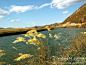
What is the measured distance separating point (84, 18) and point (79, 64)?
435ft

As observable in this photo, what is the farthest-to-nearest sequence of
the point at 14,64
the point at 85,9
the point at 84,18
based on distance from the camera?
the point at 85,9 → the point at 84,18 → the point at 14,64

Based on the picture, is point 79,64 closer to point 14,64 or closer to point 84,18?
point 14,64

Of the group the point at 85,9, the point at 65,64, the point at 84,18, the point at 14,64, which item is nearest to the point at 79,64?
the point at 65,64

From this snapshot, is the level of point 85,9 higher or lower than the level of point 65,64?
higher

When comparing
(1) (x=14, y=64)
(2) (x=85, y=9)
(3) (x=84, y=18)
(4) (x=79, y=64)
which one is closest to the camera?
(4) (x=79, y=64)

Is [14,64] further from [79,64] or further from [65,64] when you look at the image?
[79,64]

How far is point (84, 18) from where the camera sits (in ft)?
391

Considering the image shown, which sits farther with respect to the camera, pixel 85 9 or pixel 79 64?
pixel 85 9

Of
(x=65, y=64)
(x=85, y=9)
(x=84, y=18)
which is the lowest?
(x=65, y=64)

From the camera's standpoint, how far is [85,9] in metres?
136

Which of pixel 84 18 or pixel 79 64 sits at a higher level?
pixel 84 18

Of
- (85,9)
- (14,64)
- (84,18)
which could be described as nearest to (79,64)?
(14,64)

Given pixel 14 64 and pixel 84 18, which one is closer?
pixel 14 64

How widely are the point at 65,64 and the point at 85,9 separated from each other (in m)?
157
